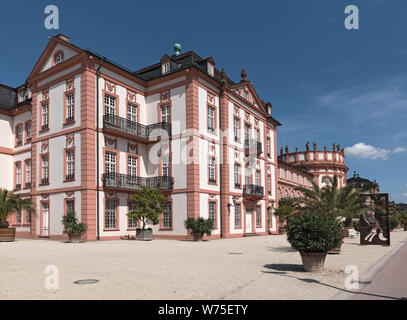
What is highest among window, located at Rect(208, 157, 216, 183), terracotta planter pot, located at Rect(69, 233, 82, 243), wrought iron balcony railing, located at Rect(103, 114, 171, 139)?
wrought iron balcony railing, located at Rect(103, 114, 171, 139)

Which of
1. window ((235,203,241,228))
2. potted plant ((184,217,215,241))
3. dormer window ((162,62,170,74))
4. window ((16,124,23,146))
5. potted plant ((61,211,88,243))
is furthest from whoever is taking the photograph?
window ((16,124,23,146))

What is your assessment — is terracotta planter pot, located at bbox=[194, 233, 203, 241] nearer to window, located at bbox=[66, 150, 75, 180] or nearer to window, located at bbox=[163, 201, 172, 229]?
window, located at bbox=[163, 201, 172, 229]

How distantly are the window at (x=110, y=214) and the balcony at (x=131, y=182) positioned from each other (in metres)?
1.22

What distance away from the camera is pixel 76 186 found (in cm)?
2561

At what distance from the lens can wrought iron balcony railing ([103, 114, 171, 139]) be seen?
26562 mm

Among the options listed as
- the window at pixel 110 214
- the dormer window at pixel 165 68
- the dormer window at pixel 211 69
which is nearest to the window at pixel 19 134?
the window at pixel 110 214

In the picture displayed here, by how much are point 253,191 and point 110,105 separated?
1444 centimetres

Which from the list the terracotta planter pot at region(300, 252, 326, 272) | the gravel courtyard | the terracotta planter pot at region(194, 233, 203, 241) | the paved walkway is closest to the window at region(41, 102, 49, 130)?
the terracotta planter pot at region(194, 233, 203, 241)

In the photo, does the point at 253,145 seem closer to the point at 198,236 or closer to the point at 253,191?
the point at 253,191

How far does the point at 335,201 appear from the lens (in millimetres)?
18547

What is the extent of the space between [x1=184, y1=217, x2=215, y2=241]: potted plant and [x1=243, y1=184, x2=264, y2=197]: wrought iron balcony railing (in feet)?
28.2

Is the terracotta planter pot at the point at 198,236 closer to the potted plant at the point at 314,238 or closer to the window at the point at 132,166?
the window at the point at 132,166

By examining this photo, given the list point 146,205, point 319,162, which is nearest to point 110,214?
point 146,205
